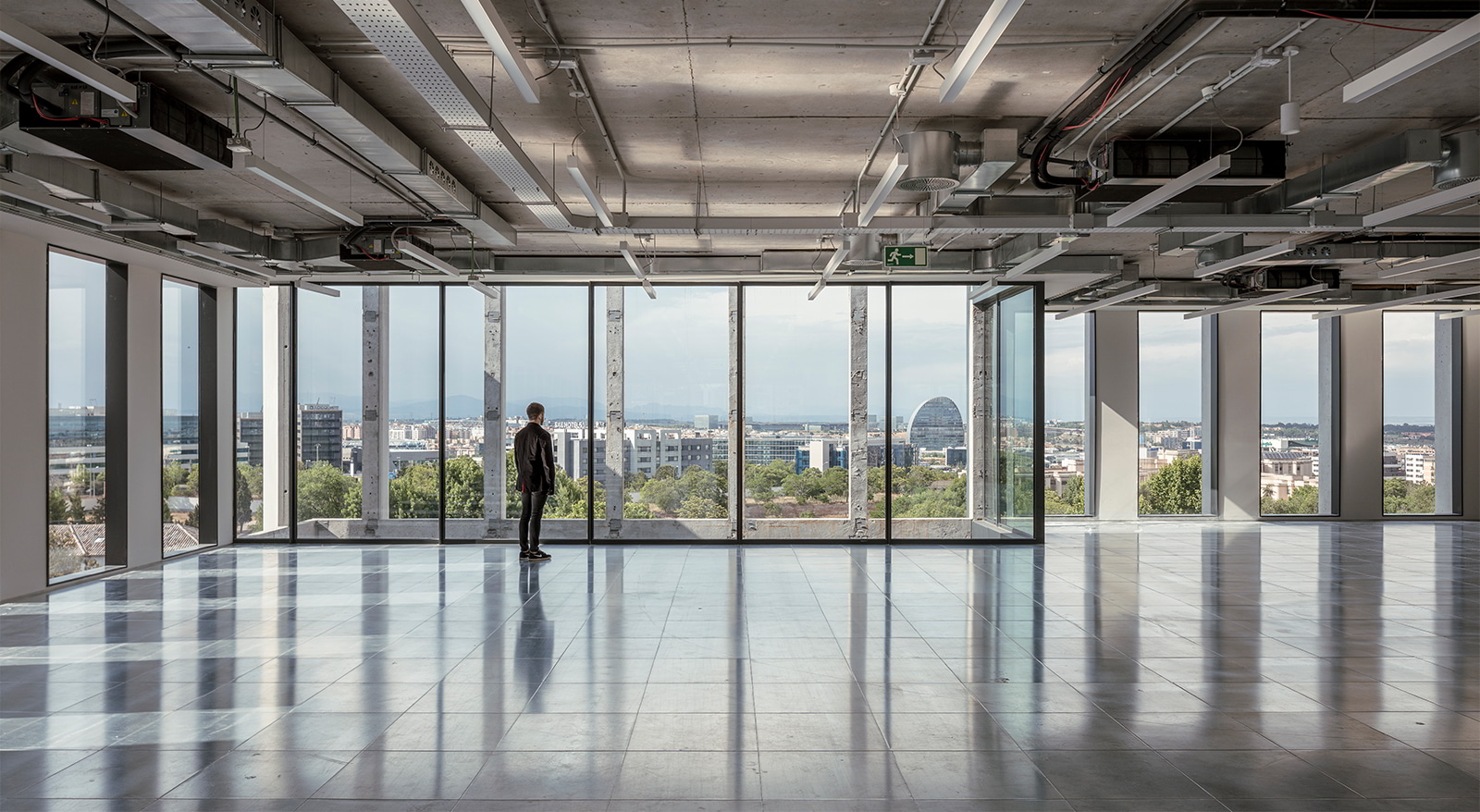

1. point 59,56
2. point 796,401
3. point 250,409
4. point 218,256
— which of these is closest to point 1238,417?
point 796,401

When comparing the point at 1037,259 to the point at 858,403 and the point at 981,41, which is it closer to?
the point at 858,403

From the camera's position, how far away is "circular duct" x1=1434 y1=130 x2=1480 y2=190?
5457mm

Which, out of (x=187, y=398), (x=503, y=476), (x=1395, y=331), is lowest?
(x=503, y=476)

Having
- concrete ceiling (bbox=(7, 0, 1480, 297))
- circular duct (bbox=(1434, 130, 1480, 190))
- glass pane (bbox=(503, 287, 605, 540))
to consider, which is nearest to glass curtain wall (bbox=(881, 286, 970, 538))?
concrete ceiling (bbox=(7, 0, 1480, 297))

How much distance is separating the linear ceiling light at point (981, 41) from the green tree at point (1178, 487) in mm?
12225

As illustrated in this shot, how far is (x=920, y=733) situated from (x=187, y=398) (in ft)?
31.8

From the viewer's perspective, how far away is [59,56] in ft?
11.5

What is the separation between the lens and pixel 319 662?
5.53 meters

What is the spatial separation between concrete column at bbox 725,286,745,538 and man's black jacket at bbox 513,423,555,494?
255cm

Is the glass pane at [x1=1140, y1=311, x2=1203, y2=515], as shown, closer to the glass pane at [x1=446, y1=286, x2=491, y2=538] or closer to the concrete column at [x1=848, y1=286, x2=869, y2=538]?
the concrete column at [x1=848, y1=286, x2=869, y2=538]

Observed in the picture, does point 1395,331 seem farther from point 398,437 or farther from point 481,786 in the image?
point 481,786

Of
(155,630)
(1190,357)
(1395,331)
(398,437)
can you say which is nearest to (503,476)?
(398,437)

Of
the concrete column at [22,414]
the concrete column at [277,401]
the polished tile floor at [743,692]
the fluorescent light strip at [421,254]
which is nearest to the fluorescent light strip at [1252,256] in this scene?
the polished tile floor at [743,692]

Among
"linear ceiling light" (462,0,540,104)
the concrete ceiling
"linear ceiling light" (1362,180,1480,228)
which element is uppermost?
the concrete ceiling
